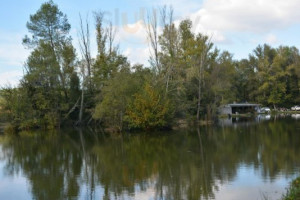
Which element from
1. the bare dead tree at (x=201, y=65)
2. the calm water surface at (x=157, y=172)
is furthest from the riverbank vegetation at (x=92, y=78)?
the calm water surface at (x=157, y=172)

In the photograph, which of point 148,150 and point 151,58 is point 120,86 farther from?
point 148,150

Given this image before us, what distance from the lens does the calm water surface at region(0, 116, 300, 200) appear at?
10.1 metres

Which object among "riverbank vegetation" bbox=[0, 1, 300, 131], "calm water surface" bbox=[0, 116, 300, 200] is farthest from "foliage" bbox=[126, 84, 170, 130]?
"calm water surface" bbox=[0, 116, 300, 200]

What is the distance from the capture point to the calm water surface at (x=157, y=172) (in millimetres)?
10078

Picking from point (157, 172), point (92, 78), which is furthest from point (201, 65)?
point (157, 172)

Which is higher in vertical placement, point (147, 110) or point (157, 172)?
point (147, 110)

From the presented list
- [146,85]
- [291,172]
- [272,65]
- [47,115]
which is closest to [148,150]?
[291,172]

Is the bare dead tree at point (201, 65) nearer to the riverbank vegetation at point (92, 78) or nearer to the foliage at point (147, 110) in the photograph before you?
the riverbank vegetation at point (92, 78)

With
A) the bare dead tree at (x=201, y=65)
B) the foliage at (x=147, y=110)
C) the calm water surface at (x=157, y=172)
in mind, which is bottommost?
the calm water surface at (x=157, y=172)

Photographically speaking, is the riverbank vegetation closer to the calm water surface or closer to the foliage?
the foliage

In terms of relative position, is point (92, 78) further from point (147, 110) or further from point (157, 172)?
point (157, 172)

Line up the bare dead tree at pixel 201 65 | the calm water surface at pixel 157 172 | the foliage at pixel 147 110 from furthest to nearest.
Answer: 1. the bare dead tree at pixel 201 65
2. the foliage at pixel 147 110
3. the calm water surface at pixel 157 172

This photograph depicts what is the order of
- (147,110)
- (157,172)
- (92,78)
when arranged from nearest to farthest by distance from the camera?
(157,172) → (147,110) → (92,78)

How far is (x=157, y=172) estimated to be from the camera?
12.8 meters
